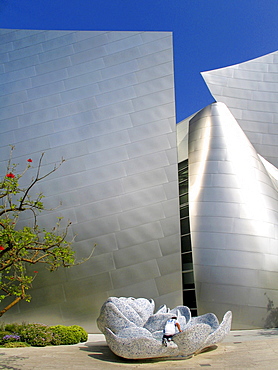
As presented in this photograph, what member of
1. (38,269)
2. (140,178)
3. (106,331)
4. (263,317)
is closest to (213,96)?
(140,178)

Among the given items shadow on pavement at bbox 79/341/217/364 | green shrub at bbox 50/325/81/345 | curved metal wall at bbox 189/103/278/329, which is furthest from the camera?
curved metal wall at bbox 189/103/278/329

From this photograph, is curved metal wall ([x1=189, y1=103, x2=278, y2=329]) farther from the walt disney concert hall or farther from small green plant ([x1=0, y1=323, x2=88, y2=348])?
small green plant ([x1=0, y1=323, x2=88, y2=348])

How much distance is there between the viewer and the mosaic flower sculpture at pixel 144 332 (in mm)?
7809

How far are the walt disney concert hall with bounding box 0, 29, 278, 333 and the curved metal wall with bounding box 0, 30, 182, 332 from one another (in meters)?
0.05

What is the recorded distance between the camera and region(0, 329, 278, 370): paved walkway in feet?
24.2

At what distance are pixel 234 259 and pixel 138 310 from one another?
203 inches

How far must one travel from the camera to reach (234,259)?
43.8 ft

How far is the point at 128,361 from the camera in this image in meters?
8.23

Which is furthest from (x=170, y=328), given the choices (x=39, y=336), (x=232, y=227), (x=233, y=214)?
(x=233, y=214)

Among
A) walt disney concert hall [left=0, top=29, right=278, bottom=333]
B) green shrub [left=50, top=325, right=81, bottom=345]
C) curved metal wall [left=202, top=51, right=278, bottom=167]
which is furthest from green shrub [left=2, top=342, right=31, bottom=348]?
curved metal wall [left=202, top=51, right=278, bottom=167]

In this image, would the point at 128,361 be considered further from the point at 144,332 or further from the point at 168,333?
the point at 168,333

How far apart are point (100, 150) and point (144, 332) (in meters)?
7.95

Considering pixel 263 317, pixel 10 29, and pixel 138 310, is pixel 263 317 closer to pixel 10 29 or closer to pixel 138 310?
pixel 138 310

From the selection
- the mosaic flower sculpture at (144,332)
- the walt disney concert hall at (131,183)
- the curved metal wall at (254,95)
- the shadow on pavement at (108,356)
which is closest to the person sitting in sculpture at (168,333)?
the mosaic flower sculpture at (144,332)
